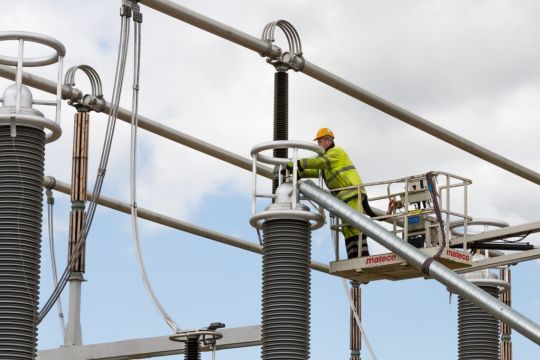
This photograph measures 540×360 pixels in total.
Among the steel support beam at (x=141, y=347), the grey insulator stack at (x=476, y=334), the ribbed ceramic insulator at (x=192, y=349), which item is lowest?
the ribbed ceramic insulator at (x=192, y=349)

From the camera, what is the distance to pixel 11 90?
1848 cm

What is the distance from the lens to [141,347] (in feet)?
89.6

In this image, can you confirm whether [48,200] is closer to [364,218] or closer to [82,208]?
[82,208]

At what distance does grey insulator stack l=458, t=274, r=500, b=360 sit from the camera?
95.9 ft

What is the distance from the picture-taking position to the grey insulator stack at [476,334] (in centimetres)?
2923

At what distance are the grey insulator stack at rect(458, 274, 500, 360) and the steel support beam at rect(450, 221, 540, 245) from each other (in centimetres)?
509

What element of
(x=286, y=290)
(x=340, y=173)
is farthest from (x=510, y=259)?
(x=286, y=290)

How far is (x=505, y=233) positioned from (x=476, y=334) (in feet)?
18.5

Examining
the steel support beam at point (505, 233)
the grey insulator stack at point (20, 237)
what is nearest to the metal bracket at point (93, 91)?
the steel support beam at point (505, 233)

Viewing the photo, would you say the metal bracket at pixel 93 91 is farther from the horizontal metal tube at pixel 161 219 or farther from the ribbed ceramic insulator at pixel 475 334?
the ribbed ceramic insulator at pixel 475 334

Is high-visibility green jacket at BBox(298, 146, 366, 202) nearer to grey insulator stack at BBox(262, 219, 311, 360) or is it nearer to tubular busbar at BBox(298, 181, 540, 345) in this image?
tubular busbar at BBox(298, 181, 540, 345)

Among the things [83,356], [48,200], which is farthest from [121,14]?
[48,200]

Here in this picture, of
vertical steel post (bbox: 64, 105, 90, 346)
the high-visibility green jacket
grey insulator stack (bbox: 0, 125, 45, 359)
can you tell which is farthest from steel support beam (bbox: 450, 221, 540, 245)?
grey insulator stack (bbox: 0, 125, 45, 359)

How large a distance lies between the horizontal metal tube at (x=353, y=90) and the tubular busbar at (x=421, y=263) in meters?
5.08
